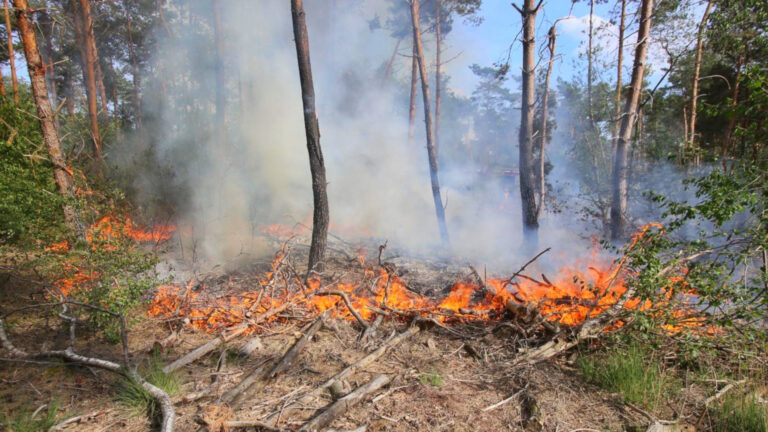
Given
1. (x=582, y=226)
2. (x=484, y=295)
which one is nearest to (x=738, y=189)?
(x=484, y=295)

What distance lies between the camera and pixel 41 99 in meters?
5.82

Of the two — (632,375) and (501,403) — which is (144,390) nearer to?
(501,403)

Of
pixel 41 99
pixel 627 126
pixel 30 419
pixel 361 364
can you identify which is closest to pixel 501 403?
pixel 361 364

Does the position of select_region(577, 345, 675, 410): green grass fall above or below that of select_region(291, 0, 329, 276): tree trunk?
below

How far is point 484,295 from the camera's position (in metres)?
6.10

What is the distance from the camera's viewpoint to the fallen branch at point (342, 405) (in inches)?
111

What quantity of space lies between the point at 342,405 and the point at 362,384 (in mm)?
428

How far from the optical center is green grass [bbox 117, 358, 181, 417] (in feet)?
10.1

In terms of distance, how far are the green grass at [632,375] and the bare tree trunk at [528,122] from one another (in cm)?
459

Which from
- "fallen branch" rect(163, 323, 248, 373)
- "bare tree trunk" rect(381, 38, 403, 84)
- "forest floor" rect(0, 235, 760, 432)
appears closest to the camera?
"forest floor" rect(0, 235, 760, 432)

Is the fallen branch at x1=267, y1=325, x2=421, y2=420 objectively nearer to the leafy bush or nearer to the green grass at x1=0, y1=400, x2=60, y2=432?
the green grass at x1=0, y1=400, x2=60, y2=432

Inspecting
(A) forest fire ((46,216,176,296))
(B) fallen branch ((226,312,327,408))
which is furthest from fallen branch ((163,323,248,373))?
(A) forest fire ((46,216,176,296))

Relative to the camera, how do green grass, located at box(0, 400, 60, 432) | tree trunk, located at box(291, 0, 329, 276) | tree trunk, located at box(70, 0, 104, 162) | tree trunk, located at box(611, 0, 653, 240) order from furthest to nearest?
tree trunk, located at box(70, 0, 104, 162), tree trunk, located at box(611, 0, 653, 240), tree trunk, located at box(291, 0, 329, 276), green grass, located at box(0, 400, 60, 432)

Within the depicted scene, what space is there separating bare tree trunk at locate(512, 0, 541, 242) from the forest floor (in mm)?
4153
